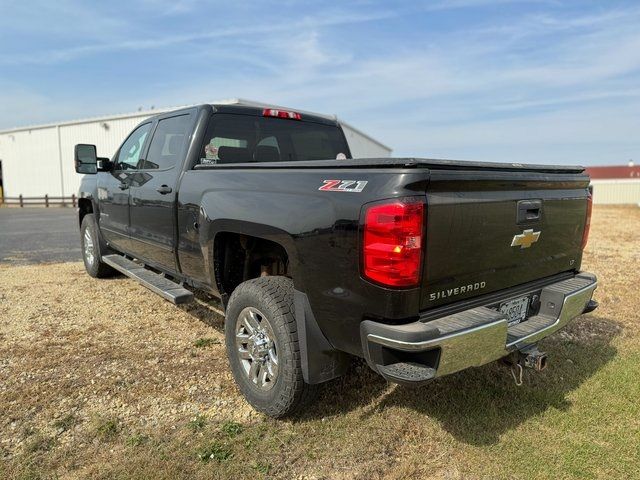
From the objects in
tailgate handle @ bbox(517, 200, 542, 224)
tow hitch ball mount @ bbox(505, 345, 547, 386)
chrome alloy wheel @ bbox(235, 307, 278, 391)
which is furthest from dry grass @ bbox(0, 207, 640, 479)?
tailgate handle @ bbox(517, 200, 542, 224)

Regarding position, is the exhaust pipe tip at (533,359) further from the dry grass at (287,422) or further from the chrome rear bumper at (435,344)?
the dry grass at (287,422)

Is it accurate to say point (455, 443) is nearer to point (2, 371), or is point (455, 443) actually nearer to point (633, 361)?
point (633, 361)

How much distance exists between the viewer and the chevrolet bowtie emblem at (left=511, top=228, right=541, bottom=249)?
8.99 ft

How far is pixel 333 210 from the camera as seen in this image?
7.94 feet

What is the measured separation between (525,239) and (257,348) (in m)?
1.73

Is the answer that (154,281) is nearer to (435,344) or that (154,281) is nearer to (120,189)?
(120,189)

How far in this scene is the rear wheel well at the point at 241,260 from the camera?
336 cm

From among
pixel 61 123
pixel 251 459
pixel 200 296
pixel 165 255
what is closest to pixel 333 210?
pixel 251 459

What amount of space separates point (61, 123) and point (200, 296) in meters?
29.1

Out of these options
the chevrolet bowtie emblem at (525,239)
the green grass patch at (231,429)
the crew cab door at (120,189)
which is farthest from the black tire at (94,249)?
the chevrolet bowtie emblem at (525,239)

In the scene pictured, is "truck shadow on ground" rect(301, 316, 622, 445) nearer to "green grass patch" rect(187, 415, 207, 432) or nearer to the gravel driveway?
"green grass patch" rect(187, 415, 207, 432)

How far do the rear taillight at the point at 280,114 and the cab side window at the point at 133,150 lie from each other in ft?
4.13

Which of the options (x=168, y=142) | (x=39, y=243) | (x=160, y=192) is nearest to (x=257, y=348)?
(x=160, y=192)

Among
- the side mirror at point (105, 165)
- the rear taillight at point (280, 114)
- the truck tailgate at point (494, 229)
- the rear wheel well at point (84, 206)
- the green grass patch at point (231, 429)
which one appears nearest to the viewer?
the truck tailgate at point (494, 229)
